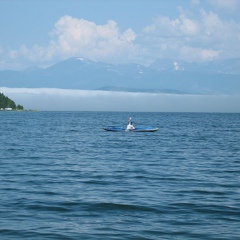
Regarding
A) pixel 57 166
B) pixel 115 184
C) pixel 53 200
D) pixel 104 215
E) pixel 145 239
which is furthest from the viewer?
pixel 57 166

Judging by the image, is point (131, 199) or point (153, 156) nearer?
point (131, 199)

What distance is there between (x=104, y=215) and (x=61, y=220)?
2.11 m

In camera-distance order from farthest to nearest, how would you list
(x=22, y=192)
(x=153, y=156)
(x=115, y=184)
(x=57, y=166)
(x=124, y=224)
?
(x=153, y=156) → (x=57, y=166) → (x=115, y=184) → (x=22, y=192) → (x=124, y=224)

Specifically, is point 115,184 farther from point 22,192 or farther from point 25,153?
point 25,153

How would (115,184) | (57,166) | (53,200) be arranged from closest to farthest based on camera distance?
1. (53,200)
2. (115,184)
3. (57,166)

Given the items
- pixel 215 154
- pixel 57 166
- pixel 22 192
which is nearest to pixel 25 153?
pixel 57 166

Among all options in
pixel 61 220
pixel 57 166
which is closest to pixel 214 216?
pixel 61 220

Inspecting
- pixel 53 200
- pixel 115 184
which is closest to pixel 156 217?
pixel 53 200

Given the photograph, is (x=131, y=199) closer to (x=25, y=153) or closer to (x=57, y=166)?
(x=57, y=166)

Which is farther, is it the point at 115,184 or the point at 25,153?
the point at 25,153

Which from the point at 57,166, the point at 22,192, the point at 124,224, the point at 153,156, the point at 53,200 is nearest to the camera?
the point at 124,224

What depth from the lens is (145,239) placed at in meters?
19.4

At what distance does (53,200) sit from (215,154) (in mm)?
28767

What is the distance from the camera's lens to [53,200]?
25.6 m
